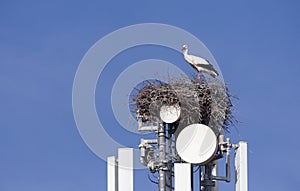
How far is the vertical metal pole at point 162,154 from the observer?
20453mm

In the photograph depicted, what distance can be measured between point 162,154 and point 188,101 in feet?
3.27

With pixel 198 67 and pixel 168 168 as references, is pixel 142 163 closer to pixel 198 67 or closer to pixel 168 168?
pixel 168 168

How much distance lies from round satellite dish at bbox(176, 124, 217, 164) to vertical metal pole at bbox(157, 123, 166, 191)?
348mm

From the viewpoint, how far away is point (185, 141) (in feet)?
66.5

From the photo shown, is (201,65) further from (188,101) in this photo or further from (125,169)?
(125,169)

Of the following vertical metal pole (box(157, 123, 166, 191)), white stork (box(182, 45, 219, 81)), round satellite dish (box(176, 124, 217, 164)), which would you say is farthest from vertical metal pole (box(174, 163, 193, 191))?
white stork (box(182, 45, 219, 81))

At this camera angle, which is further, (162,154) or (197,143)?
(162,154)

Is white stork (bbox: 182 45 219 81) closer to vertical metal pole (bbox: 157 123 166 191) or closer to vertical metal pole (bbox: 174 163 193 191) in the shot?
vertical metal pole (bbox: 157 123 166 191)

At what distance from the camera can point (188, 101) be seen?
2022cm

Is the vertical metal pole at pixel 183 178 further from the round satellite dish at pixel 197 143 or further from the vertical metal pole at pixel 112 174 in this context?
the vertical metal pole at pixel 112 174

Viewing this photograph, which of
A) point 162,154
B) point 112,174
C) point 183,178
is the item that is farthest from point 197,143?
point 112,174

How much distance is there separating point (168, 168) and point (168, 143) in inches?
17.6

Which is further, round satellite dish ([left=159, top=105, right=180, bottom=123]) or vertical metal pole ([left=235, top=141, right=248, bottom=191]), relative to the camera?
round satellite dish ([left=159, top=105, right=180, bottom=123])

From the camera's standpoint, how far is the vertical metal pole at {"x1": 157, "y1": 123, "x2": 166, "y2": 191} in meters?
20.5
